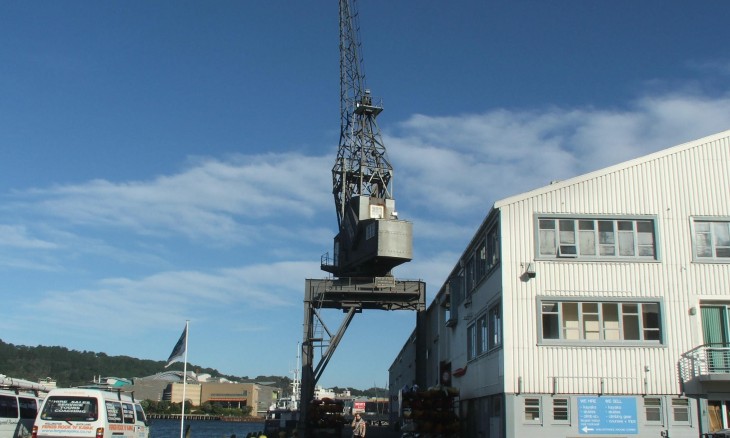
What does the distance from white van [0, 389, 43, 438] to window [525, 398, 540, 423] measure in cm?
1713

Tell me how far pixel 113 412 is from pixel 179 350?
42.2 feet

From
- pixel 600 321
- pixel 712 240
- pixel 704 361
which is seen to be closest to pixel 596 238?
pixel 600 321

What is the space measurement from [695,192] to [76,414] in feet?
74.3

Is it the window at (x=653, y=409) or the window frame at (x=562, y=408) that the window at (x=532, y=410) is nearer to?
the window frame at (x=562, y=408)

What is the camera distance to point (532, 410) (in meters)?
25.4

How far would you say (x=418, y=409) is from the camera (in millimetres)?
32250

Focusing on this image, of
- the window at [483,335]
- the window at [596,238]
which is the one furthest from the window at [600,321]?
the window at [483,335]

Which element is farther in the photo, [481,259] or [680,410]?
[481,259]

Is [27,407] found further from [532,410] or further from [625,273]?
[625,273]

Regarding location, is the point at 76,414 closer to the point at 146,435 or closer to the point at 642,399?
the point at 146,435

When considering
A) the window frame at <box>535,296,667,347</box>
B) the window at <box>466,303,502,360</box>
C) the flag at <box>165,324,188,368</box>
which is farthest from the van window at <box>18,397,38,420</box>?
the window frame at <box>535,296,667,347</box>

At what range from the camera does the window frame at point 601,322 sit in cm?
2591

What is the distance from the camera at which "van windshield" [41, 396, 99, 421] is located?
68.5 feet

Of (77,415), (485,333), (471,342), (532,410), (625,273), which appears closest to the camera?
(77,415)
